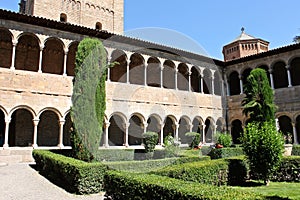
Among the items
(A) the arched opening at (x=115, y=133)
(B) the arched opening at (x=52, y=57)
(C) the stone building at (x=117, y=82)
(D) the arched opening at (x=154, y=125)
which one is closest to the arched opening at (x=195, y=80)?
(C) the stone building at (x=117, y=82)

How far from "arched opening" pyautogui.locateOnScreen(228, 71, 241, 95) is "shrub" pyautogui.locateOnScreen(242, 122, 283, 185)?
46.8 feet

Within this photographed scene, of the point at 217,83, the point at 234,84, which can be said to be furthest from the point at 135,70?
the point at 234,84

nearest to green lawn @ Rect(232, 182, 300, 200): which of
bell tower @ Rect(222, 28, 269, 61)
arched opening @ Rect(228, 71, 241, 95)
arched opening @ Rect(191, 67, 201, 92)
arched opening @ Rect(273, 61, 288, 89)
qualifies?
arched opening @ Rect(273, 61, 288, 89)

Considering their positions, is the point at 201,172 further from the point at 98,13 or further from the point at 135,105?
the point at 98,13

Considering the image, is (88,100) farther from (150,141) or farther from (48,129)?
(48,129)

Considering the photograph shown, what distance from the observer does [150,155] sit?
515 inches

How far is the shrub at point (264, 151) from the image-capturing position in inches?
342

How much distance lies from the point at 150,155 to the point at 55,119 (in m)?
7.53

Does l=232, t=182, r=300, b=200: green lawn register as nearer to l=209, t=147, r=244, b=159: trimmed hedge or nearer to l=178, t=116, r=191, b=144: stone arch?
l=209, t=147, r=244, b=159: trimmed hedge

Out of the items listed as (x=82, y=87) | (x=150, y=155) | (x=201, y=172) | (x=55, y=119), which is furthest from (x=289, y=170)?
(x=55, y=119)

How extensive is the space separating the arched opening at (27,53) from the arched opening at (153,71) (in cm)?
790

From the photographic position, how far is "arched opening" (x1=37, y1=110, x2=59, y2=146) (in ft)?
53.6

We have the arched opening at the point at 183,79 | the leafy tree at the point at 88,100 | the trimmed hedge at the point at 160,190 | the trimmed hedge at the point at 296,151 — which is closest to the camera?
the trimmed hedge at the point at 160,190

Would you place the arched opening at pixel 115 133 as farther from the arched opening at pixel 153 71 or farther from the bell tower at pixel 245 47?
the bell tower at pixel 245 47
